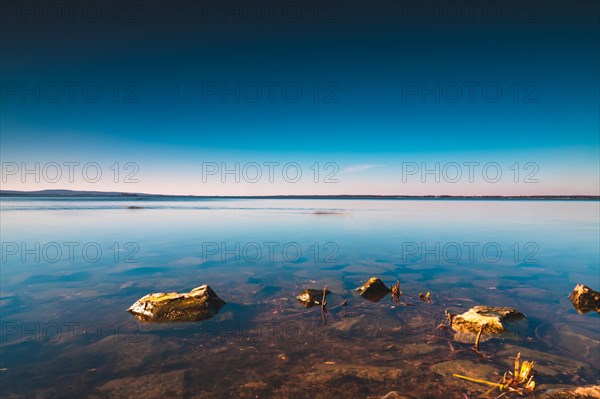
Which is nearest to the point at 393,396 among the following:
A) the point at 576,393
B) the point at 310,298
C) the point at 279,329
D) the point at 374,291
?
the point at 576,393

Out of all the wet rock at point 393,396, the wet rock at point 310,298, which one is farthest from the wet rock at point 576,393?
the wet rock at point 310,298

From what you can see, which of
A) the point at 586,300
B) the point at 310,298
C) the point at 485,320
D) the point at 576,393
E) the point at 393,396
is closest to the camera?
the point at 576,393

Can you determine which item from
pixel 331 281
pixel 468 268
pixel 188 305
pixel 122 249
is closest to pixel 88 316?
pixel 188 305

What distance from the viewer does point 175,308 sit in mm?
10711

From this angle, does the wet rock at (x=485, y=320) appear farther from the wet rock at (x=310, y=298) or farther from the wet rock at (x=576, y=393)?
the wet rock at (x=310, y=298)

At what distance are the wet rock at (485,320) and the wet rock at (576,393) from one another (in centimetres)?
291

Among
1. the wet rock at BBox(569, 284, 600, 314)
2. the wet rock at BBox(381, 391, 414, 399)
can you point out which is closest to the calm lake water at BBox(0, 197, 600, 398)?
the wet rock at BBox(381, 391, 414, 399)

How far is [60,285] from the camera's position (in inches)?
588

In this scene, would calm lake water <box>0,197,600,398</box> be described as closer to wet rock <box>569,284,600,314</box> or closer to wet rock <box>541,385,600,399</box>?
wet rock <box>569,284,600,314</box>

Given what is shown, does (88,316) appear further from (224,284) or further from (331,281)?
(331,281)

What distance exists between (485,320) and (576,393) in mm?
3588

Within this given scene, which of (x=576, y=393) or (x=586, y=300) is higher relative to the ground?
(x=576, y=393)

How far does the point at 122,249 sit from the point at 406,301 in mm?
22149

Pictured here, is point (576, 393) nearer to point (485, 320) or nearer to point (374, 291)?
point (485, 320)
